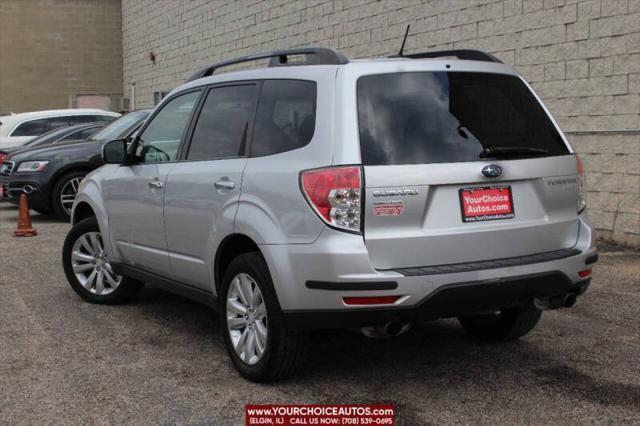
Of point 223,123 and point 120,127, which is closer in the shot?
point 223,123

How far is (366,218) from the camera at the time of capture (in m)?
4.01

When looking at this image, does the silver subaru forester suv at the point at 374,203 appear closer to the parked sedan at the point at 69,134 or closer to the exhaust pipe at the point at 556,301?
the exhaust pipe at the point at 556,301

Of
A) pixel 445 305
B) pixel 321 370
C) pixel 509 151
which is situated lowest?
pixel 321 370

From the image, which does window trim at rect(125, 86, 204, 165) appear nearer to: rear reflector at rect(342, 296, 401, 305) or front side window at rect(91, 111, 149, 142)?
rear reflector at rect(342, 296, 401, 305)

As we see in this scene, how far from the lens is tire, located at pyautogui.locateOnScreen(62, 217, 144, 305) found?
22.1 feet

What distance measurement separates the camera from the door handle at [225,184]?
15.6 ft

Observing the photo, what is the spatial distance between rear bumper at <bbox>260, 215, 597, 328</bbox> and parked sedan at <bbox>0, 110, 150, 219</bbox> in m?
8.64

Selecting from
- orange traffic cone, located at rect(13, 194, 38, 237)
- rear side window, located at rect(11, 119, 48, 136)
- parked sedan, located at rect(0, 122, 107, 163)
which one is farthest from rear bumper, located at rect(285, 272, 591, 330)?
rear side window, located at rect(11, 119, 48, 136)

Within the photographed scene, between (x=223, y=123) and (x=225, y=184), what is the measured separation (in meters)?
0.54

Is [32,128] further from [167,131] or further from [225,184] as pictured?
[225,184]

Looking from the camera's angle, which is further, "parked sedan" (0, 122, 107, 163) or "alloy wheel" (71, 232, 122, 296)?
"parked sedan" (0, 122, 107, 163)

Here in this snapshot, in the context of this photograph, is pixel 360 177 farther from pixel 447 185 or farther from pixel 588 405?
pixel 588 405

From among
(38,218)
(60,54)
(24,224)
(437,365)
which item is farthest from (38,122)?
(60,54)

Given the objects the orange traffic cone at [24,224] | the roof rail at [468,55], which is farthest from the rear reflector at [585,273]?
the orange traffic cone at [24,224]
